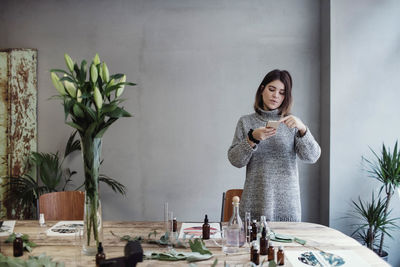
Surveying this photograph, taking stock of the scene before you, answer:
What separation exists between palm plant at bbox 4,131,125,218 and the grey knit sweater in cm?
188

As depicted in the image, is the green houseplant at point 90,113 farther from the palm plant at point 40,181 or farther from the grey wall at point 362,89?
the grey wall at point 362,89

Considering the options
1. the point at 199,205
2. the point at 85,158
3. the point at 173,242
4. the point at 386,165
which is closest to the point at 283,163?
the point at 173,242

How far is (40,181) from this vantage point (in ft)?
12.8

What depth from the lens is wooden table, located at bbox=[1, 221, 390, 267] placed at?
1.49 meters

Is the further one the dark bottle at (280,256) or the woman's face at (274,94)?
the woman's face at (274,94)

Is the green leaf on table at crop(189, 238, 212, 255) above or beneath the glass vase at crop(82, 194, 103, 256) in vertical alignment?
beneath

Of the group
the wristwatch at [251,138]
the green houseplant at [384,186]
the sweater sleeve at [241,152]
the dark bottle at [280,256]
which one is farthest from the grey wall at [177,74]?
the dark bottle at [280,256]

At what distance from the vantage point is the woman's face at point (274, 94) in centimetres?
230

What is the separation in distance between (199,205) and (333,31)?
2.22 m

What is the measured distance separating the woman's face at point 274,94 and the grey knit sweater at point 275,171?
0.57 feet

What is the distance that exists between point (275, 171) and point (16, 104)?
118 inches

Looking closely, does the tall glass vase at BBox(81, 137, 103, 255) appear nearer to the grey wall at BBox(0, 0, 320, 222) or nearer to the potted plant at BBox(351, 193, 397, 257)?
the grey wall at BBox(0, 0, 320, 222)

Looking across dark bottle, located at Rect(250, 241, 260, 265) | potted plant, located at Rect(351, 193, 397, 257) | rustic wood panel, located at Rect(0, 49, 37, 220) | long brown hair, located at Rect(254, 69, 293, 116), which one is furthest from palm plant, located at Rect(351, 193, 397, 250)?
rustic wood panel, located at Rect(0, 49, 37, 220)

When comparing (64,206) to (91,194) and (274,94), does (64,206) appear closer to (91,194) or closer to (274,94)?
(91,194)
